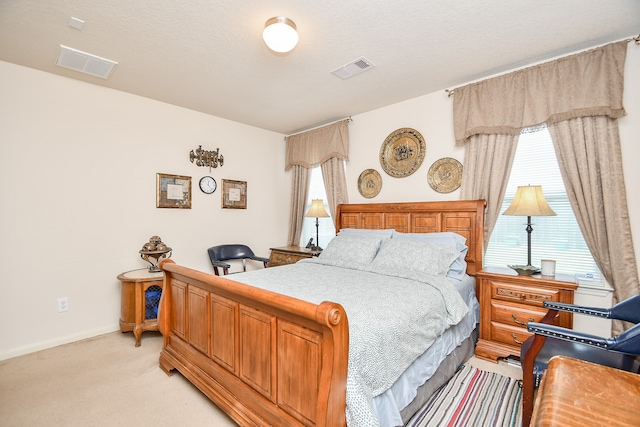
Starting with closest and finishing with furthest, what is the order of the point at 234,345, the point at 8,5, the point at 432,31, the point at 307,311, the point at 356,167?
the point at 307,311, the point at 234,345, the point at 8,5, the point at 432,31, the point at 356,167

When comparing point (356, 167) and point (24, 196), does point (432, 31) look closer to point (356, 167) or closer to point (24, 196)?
point (356, 167)

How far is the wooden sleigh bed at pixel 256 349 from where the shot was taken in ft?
4.01

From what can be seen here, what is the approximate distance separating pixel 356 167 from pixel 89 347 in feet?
11.8

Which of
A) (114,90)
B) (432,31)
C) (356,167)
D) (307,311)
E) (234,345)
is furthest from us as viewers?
(356,167)

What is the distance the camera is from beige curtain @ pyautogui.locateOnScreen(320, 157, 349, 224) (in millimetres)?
4117

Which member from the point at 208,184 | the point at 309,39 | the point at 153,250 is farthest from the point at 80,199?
the point at 309,39

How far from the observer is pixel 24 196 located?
2.72 metres

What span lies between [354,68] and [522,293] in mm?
2455

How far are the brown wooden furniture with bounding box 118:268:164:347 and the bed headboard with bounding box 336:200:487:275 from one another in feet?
7.55

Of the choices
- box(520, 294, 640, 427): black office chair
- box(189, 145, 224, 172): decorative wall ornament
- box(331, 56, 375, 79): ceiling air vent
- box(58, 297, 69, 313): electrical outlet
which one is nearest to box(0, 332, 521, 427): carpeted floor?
box(58, 297, 69, 313): electrical outlet

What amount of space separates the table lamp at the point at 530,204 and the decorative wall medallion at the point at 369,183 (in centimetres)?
159

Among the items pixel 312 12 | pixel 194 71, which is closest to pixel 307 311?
pixel 312 12

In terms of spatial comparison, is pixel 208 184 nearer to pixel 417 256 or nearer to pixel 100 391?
pixel 100 391

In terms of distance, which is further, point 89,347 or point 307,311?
point 89,347
